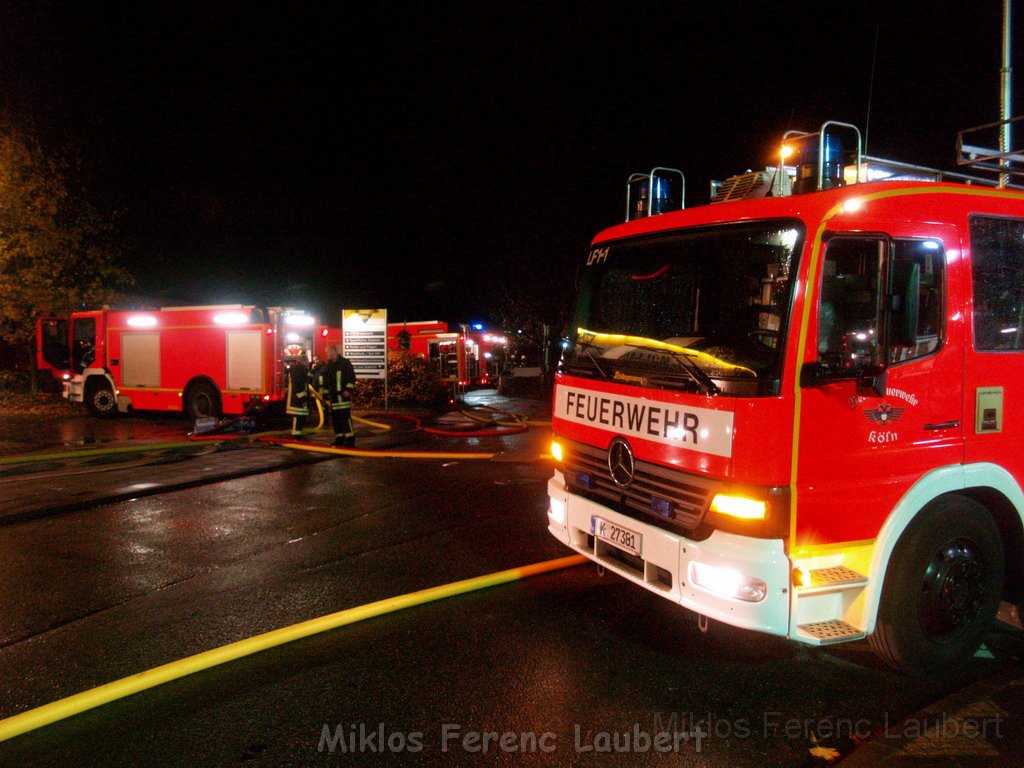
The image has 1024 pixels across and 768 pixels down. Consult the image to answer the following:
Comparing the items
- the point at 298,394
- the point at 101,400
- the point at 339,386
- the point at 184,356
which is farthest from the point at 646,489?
the point at 101,400

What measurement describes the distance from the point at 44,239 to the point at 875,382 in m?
19.3

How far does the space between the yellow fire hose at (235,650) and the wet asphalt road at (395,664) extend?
0.08m

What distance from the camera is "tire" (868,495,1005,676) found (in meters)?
3.48

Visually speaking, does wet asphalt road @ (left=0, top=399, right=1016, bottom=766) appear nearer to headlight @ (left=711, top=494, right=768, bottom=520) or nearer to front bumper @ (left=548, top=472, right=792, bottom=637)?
front bumper @ (left=548, top=472, right=792, bottom=637)

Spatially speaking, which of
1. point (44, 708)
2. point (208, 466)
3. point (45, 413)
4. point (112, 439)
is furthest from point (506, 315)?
point (44, 708)

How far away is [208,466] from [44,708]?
269 inches

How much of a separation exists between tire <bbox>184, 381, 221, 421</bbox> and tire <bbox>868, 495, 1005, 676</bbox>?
13316 millimetres

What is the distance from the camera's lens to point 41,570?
5.44 m

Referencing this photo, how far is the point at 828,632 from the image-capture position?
3.26 meters

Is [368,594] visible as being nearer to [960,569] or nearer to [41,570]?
[41,570]

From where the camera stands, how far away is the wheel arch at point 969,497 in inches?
134

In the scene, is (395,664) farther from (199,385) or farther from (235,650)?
(199,385)

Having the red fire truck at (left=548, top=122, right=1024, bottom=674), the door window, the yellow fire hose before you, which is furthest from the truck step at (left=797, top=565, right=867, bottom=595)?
the yellow fire hose

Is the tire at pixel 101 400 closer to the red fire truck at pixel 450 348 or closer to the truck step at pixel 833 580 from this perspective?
the red fire truck at pixel 450 348
